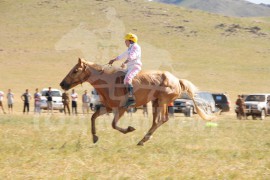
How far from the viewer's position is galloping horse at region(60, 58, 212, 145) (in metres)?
12.8

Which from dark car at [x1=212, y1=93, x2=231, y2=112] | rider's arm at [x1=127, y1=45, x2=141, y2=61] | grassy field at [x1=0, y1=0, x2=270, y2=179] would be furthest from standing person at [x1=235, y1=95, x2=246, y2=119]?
rider's arm at [x1=127, y1=45, x2=141, y2=61]

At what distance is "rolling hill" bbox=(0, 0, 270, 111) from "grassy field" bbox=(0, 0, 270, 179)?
0.16 meters

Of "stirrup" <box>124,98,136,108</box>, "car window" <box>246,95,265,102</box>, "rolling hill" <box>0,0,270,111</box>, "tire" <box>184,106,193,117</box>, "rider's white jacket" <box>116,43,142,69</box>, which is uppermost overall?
"rolling hill" <box>0,0,270,111</box>

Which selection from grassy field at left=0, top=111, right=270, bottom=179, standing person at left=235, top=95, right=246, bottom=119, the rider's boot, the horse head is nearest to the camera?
grassy field at left=0, top=111, right=270, bottom=179

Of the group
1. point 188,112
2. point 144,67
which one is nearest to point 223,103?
point 188,112

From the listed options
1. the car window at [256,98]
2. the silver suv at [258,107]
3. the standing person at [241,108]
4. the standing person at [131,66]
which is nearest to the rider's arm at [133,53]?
the standing person at [131,66]

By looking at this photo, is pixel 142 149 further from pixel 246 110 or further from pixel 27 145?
pixel 246 110

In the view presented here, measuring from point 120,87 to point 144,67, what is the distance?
4713cm

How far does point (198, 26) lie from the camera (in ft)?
340

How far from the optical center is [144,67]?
59969 millimetres

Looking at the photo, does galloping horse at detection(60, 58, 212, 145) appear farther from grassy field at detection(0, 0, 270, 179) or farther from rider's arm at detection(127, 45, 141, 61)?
grassy field at detection(0, 0, 270, 179)

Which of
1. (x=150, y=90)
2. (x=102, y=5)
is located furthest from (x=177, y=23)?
(x=150, y=90)

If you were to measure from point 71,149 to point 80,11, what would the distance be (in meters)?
95.5

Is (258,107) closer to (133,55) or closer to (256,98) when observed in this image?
(256,98)
